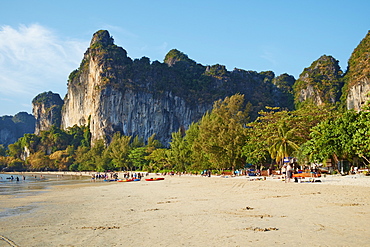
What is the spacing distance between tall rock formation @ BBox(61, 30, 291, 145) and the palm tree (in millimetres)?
97231

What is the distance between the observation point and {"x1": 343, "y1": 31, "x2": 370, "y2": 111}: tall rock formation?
324 feet

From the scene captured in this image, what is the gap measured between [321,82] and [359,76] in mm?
31599

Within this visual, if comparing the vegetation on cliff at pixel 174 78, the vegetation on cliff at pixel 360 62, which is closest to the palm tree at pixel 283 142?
the vegetation on cliff at pixel 360 62

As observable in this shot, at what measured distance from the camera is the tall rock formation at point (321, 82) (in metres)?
129

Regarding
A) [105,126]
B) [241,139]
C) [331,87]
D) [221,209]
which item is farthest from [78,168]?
[221,209]

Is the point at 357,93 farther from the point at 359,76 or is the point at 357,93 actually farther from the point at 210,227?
the point at 210,227

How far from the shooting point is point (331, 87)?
130 meters

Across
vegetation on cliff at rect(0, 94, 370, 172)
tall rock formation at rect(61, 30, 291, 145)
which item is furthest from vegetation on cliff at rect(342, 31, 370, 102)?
vegetation on cliff at rect(0, 94, 370, 172)

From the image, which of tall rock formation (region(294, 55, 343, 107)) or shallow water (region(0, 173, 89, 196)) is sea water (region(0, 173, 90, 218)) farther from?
tall rock formation (region(294, 55, 343, 107))

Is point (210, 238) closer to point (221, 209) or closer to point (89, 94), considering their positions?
point (221, 209)

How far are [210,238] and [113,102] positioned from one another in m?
134

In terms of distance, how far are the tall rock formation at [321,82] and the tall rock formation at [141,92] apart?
19101 millimetres

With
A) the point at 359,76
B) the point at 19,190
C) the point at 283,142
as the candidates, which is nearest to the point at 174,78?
the point at 359,76

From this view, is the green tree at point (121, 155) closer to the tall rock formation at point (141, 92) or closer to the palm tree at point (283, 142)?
the tall rock formation at point (141, 92)
